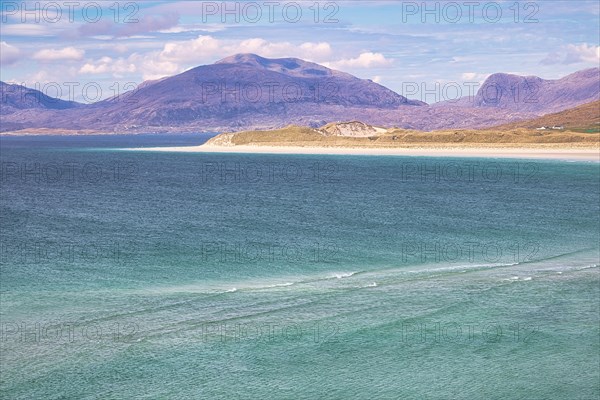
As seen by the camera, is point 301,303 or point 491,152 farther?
point 491,152

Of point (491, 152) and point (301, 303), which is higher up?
point (491, 152)

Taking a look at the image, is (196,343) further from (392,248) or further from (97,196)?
(97,196)

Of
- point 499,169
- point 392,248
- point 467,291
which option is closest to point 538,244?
point 392,248

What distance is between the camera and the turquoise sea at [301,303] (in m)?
21.5

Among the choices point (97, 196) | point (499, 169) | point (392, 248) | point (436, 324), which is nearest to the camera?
point (436, 324)

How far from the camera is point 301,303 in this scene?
1165 inches

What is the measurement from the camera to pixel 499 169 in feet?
407

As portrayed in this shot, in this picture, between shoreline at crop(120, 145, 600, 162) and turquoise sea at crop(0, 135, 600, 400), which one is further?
shoreline at crop(120, 145, 600, 162)

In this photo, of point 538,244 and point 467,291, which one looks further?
point 538,244

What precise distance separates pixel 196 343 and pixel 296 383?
4.81 m

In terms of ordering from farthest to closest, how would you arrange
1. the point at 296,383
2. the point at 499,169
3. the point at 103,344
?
the point at 499,169 < the point at 103,344 < the point at 296,383

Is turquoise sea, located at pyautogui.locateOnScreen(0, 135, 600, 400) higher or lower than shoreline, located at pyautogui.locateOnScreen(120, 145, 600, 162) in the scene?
lower

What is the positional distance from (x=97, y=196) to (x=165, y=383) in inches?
2494

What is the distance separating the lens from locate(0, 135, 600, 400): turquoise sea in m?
21.5
